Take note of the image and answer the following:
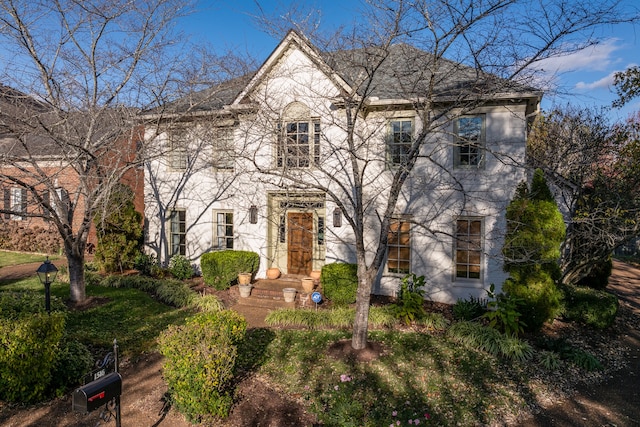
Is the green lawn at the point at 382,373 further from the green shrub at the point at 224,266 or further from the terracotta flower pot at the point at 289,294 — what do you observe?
the green shrub at the point at 224,266

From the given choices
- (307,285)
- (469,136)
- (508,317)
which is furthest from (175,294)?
(469,136)

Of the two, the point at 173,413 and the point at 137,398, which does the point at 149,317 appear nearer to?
the point at 137,398

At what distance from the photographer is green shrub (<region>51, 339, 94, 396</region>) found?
5.41m

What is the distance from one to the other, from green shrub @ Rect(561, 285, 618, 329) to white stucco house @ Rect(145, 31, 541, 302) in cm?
172

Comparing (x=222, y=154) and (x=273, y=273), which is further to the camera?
(x=222, y=154)

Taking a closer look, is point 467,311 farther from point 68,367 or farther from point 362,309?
point 68,367

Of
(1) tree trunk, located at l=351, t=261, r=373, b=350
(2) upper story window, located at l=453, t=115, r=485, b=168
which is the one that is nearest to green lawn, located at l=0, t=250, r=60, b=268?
(1) tree trunk, located at l=351, t=261, r=373, b=350

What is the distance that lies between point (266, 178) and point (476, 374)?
7.96 meters

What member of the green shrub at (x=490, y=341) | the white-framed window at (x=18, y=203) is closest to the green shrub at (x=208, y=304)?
the white-framed window at (x=18, y=203)

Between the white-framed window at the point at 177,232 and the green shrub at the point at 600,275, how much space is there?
13.8 meters

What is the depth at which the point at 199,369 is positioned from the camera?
4516mm

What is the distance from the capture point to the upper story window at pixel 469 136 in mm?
10258

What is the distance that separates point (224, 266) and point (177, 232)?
335cm

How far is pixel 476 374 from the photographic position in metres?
6.23
